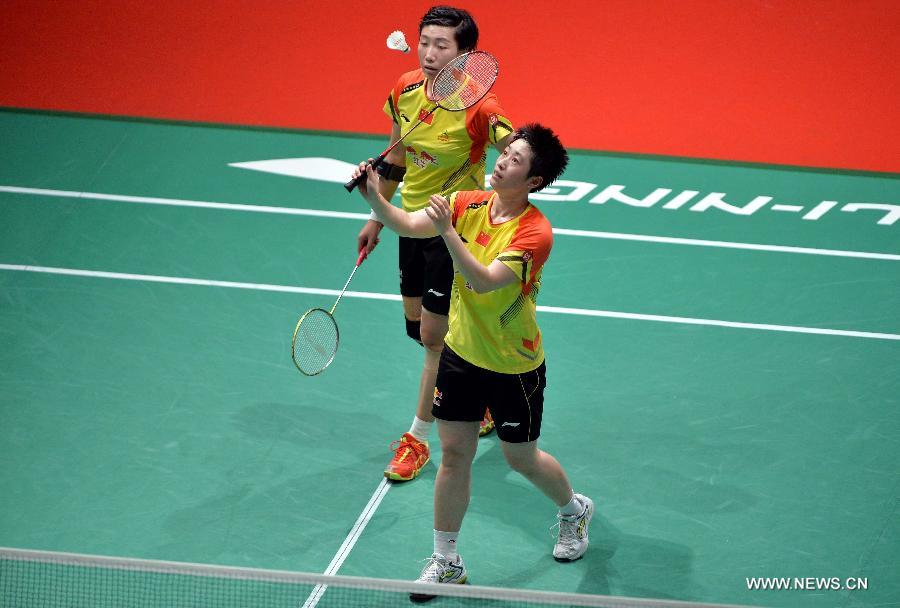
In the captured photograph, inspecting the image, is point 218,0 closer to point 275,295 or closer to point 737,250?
point 275,295

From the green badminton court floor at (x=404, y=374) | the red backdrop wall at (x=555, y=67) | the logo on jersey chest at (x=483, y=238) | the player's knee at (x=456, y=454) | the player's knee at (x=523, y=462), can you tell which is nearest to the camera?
the logo on jersey chest at (x=483, y=238)

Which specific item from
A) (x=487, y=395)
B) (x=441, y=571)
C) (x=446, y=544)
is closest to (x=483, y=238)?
(x=487, y=395)

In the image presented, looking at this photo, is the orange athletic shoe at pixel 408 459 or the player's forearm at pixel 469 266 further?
the orange athletic shoe at pixel 408 459

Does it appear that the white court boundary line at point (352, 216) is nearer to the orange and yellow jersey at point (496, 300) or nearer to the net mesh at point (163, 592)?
the orange and yellow jersey at point (496, 300)

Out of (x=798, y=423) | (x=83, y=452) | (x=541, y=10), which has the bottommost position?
(x=83, y=452)

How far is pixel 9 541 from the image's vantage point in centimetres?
545

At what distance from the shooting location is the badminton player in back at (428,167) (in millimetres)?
5539

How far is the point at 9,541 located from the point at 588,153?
6391 mm

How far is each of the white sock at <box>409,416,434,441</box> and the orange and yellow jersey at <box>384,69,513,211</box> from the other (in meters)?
1.14

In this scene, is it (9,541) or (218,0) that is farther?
(218,0)

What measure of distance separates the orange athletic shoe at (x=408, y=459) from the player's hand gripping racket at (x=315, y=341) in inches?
31.0

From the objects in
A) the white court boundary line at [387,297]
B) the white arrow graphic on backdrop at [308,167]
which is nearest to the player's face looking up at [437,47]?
the white court boundary line at [387,297]

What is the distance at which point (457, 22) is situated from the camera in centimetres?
550

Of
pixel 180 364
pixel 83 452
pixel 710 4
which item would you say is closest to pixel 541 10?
pixel 710 4
